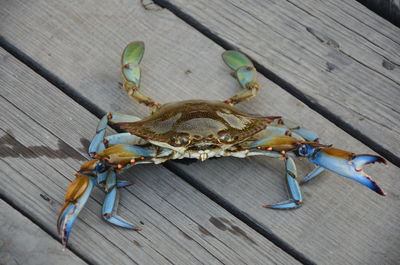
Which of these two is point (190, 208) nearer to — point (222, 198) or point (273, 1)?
point (222, 198)

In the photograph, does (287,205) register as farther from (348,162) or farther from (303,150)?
(348,162)

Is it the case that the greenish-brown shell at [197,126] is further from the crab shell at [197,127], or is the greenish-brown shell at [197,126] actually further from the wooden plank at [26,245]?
the wooden plank at [26,245]

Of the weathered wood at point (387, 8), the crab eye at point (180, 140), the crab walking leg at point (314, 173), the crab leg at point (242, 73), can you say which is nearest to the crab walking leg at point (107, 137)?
the crab eye at point (180, 140)

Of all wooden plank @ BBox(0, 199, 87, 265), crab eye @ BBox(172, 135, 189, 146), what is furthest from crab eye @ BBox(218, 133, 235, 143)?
wooden plank @ BBox(0, 199, 87, 265)

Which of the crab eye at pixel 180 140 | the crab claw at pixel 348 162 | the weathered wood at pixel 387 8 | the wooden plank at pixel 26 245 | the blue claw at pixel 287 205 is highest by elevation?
the weathered wood at pixel 387 8

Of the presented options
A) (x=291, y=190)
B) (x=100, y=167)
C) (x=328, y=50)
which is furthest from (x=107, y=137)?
(x=328, y=50)

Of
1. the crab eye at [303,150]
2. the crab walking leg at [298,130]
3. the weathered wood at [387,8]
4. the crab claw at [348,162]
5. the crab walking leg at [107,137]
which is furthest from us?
the weathered wood at [387,8]
